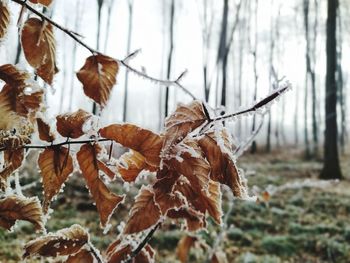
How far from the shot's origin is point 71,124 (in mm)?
528

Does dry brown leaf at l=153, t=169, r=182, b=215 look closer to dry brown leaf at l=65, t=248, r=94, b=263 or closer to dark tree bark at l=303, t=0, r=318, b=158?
dry brown leaf at l=65, t=248, r=94, b=263

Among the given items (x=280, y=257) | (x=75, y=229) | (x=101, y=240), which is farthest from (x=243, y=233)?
(x=75, y=229)

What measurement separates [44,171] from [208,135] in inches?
9.4

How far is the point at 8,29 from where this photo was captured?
0.51 meters

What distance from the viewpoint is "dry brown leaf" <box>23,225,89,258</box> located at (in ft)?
2.03

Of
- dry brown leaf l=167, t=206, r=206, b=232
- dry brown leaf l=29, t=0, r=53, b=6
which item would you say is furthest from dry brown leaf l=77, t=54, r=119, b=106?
dry brown leaf l=167, t=206, r=206, b=232

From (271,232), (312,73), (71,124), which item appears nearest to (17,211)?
(71,124)

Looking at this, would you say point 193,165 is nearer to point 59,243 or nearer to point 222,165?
point 222,165

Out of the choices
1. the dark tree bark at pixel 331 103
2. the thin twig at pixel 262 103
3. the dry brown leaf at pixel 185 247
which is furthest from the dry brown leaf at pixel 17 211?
the dark tree bark at pixel 331 103

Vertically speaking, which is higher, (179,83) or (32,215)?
(179,83)

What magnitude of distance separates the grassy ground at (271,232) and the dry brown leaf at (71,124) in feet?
11.9

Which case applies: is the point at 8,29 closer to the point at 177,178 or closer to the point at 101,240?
the point at 177,178

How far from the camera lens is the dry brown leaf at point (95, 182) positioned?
0.53 m

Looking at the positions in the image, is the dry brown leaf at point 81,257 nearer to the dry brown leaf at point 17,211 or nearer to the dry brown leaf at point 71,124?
the dry brown leaf at point 17,211
